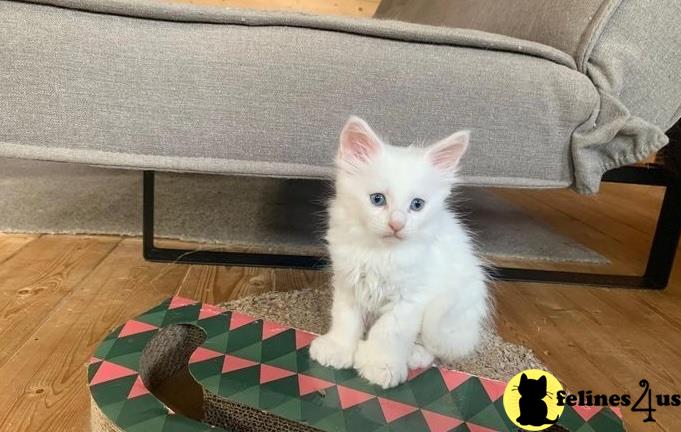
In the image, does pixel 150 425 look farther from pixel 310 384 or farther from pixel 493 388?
pixel 493 388

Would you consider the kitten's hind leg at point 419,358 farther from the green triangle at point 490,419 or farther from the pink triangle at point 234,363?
the pink triangle at point 234,363

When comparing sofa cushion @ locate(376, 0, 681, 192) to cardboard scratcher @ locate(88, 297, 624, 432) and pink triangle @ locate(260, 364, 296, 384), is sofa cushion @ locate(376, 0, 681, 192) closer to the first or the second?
cardboard scratcher @ locate(88, 297, 624, 432)

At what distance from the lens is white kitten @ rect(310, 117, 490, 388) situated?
778 millimetres

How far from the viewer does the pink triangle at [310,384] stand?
28.6 inches

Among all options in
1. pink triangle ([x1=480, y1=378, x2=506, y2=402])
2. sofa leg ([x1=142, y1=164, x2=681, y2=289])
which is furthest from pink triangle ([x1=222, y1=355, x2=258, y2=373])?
sofa leg ([x1=142, y1=164, x2=681, y2=289])

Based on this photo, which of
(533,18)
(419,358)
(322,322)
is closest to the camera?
(419,358)

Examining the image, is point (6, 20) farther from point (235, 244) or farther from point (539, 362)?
point (539, 362)

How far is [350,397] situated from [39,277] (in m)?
0.87

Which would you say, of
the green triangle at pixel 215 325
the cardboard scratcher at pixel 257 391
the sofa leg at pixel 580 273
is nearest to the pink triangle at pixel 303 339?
the cardboard scratcher at pixel 257 391

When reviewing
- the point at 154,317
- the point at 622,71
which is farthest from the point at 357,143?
the point at 622,71

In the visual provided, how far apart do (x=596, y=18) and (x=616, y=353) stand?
657mm

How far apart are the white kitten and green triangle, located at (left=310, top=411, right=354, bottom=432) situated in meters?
0.10

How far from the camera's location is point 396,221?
2.45 feet

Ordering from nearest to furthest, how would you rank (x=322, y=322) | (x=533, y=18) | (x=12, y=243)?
(x=322, y=322)
(x=533, y=18)
(x=12, y=243)
